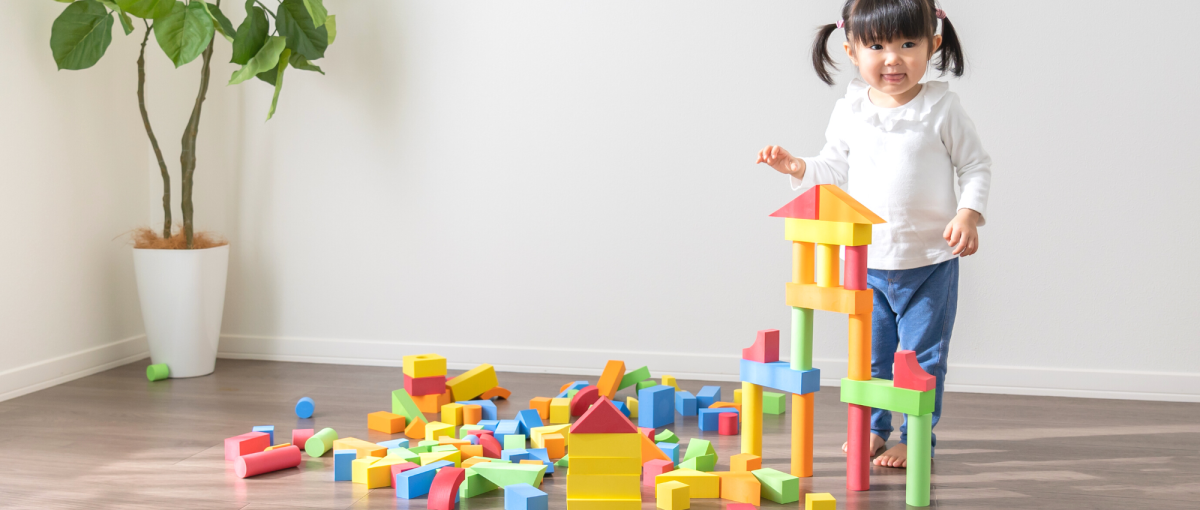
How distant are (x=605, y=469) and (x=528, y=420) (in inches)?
21.4

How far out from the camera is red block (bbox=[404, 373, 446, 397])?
6.56 feet

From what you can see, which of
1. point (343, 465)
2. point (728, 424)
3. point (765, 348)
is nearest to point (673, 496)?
point (765, 348)

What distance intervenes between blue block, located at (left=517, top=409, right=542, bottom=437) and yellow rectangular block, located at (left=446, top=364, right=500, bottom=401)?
11.0 inches

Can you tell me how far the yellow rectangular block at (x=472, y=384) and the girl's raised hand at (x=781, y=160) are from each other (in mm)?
888

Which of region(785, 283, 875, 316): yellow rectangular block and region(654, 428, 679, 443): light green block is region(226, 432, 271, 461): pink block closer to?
region(654, 428, 679, 443): light green block

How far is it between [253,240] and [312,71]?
20.7 inches

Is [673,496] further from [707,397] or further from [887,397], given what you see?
[707,397]

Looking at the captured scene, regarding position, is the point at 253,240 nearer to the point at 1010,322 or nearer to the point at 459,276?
the point at 459,276

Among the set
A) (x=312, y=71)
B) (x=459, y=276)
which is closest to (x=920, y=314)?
(x=459, y=276)

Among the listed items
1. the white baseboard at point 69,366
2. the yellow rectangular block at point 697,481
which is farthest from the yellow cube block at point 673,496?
the white baseboard at point 69,366

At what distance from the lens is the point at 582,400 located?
1.98 m

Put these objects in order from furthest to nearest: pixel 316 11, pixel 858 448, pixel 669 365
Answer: pixel 669 365 → pixel 316 11 → pixel 858 448

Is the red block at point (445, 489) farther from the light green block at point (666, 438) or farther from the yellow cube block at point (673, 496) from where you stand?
the light green block at point (666, 438)

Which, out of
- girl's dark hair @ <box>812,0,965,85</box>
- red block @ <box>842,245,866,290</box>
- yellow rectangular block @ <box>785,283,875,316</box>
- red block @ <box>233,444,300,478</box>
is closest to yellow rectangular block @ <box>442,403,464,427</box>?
red block @ <box>233,444,300,478</box>
